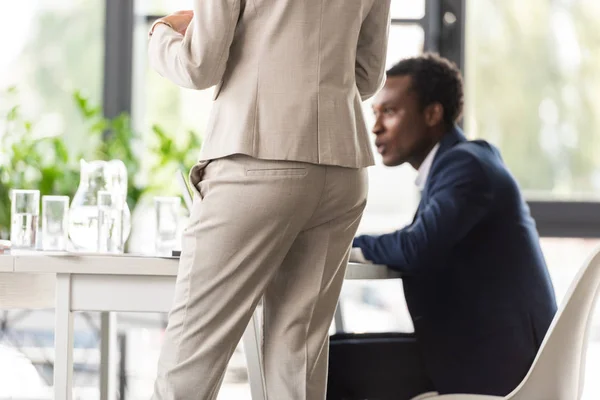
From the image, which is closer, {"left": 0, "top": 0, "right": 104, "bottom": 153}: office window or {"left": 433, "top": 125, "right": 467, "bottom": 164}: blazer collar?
{"left": 433, "top": 125, "right": 467, "bottom": 164}: blazer collar

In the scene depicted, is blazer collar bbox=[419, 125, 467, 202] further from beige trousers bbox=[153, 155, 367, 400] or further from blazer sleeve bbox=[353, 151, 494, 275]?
beige trousers bbox=[153, 155, 367, 400]

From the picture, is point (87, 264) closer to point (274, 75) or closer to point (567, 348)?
point (274, 75)

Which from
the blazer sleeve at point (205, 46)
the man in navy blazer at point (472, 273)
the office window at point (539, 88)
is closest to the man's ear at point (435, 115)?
the man in navy blazer at point (472, 273)

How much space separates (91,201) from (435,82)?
102 cm

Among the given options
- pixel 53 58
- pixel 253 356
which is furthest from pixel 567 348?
pixel 53 58

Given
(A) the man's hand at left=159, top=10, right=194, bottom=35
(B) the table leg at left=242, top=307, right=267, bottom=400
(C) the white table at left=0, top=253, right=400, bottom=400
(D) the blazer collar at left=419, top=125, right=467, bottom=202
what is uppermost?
(A) the man's hand at left=159, top=10, right=194, bottom=35

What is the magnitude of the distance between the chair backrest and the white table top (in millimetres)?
762

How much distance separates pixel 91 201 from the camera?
2.27 meters

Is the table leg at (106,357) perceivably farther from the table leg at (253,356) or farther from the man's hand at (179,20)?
the man's hand at (179,20)

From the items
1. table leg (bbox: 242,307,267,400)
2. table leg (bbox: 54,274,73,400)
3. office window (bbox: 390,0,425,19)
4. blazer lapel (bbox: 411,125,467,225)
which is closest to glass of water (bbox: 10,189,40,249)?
table leg (bbox: 54,274,73,400)

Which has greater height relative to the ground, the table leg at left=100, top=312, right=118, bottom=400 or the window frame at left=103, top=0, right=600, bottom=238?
the window frame at left=103, top=0, right=600, bottom=238

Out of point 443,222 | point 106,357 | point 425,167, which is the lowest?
point 106,357

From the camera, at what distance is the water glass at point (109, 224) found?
2.19 m

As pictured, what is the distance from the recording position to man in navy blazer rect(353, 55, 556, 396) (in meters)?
2.13
